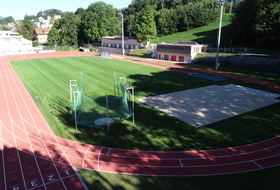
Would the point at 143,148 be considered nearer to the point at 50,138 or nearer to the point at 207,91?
the point at 50,138

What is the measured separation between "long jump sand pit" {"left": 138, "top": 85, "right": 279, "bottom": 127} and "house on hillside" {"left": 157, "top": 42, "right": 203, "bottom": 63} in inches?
902

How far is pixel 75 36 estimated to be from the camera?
281 ft

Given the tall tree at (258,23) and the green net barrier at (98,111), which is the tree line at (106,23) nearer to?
the tall tree at (258,23)

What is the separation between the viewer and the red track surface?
9.84m

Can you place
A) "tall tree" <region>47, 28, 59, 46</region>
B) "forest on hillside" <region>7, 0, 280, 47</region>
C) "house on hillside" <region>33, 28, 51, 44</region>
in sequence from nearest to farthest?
"forest on hillside" <region>7, 0, 280, 47</region>
"tall tree" <region>47, 28, 59, 46</region>
"house on hillside" <region>33, 28, 51, 44</region>

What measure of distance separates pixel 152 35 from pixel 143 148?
5718cm

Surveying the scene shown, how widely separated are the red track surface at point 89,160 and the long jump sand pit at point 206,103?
4.28 meters

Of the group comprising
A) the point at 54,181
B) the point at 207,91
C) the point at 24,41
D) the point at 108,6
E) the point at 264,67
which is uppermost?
the point at 108,6

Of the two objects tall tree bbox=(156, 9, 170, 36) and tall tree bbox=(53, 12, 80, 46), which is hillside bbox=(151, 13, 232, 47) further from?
tall tree bbox=(53, 12, 80, 46)

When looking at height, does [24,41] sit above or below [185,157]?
above

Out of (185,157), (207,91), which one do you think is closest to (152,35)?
(207,91)

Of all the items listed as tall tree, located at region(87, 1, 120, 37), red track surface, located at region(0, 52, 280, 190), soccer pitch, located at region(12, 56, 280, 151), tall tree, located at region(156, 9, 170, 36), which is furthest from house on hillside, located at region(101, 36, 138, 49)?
red track surface, located at region(0, 52, 280, 190)

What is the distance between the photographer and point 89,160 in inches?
441

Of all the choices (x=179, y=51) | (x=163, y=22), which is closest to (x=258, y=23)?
(x=179, y=51)
